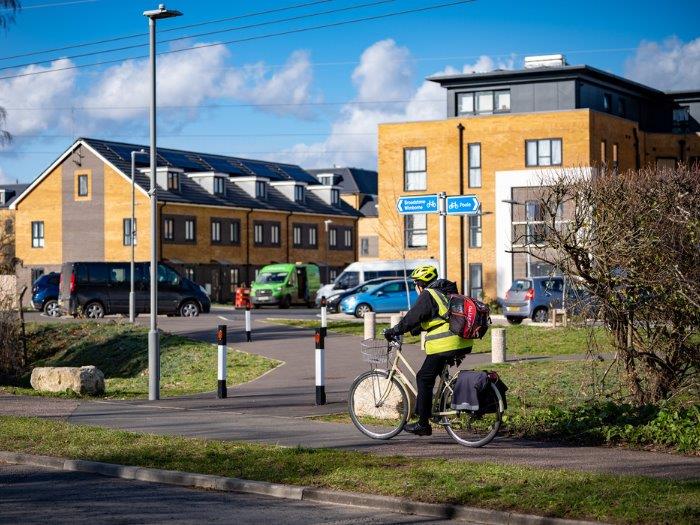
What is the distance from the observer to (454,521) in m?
8.95

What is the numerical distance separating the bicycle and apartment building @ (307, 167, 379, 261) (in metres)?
84.2

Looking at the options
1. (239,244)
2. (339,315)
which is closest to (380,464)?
(339,315)

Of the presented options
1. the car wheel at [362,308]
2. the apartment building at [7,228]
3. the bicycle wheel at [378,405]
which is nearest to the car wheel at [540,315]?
the car wheel at [362,308]

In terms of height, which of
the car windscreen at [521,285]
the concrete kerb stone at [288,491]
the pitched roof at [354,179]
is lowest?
the concrete kerb stone at [288,491]

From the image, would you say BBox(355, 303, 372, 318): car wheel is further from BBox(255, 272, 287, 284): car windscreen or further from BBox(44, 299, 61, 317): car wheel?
BBox(255, 272, 287, 284): car windscreen

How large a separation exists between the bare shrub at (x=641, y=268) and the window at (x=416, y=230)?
46.3 metres

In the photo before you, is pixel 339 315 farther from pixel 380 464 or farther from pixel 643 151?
pixel 380 464

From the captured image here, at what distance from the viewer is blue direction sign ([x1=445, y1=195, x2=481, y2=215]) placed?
20.3m

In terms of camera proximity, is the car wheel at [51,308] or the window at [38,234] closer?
the car wheel at [51,308]

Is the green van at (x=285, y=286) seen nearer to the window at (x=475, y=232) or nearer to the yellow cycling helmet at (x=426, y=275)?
the window at (x=475, y=232)

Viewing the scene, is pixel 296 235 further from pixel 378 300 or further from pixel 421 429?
pixel 421 429

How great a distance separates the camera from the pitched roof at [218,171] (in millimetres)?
73062

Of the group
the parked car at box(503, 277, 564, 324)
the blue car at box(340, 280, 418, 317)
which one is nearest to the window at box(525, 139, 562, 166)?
the blue car at box(340, 280, 418, 317)

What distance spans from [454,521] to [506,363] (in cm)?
1395
